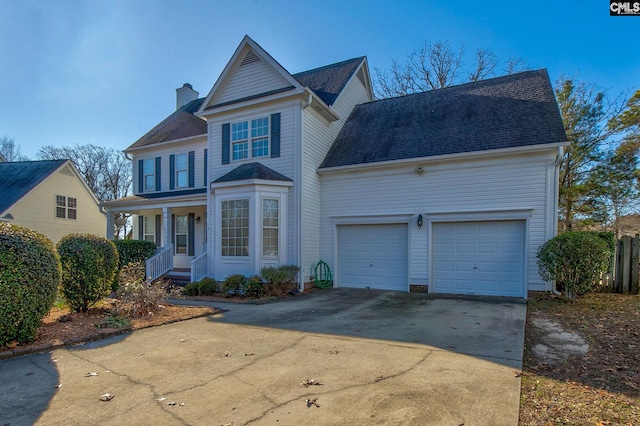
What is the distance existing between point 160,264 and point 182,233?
268cm

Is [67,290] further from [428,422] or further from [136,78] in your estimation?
[136,78]

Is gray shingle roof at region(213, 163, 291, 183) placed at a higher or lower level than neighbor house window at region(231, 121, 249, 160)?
lower

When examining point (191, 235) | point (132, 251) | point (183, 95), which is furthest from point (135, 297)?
point (183, 95)

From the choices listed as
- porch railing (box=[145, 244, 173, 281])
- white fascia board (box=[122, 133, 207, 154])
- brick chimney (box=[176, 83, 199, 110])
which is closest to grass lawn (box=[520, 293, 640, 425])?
porch railing (box=[145, 244, 173, 281])

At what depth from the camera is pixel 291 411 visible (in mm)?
3021

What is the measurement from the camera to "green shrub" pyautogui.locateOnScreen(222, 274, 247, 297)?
9945mm

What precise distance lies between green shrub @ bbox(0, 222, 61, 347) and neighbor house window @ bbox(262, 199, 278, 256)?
5877 millimetres

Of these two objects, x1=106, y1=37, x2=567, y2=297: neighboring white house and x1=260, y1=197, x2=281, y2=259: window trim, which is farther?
x1=260, y1=197, x2=281, y2=259: window trim

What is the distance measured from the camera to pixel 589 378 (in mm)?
3705

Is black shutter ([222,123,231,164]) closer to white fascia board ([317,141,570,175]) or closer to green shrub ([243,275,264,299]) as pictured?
white fascia board ([317,141,570,175])

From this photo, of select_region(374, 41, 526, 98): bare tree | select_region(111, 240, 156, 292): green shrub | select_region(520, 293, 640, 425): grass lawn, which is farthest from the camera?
select_region(374, 41, 526, 98): bare tree

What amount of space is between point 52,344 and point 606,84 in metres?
23.1

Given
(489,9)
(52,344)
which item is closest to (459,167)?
(489,9)

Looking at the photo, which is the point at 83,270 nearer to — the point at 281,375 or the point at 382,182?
the point at 281,375
